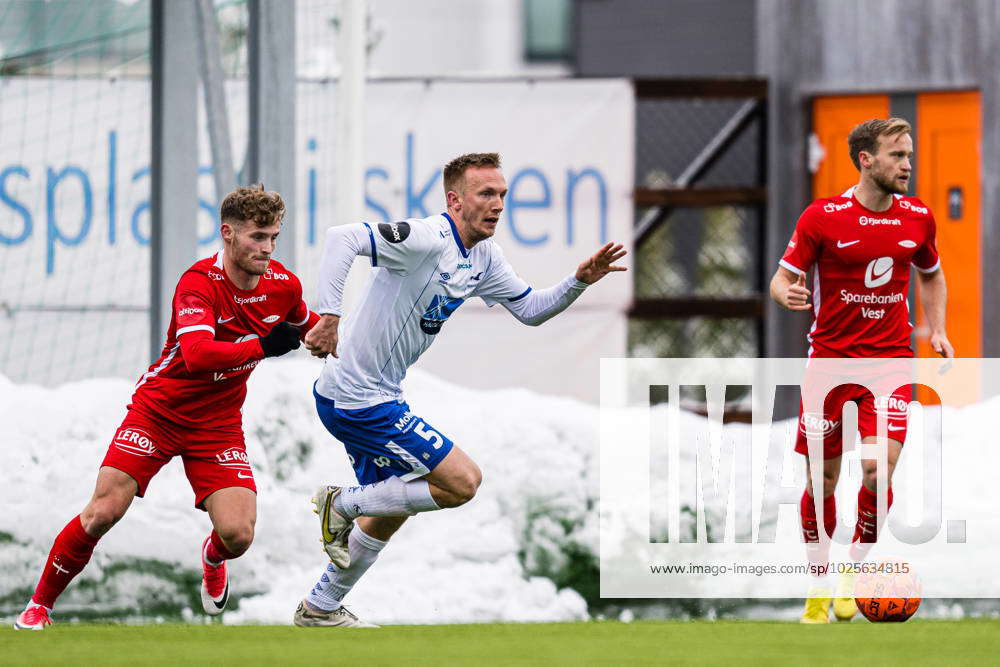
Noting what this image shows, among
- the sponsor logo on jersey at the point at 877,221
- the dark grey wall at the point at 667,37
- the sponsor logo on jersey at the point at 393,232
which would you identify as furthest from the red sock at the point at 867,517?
the dark grey wall at the point at 667,37

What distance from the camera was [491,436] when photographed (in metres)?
9.95

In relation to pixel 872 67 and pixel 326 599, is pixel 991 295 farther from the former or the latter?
pixel 326 599

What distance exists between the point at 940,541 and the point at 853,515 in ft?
1.81

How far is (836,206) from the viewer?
7922 millimetres

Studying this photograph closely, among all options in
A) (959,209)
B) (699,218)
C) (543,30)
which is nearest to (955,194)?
(959,209)

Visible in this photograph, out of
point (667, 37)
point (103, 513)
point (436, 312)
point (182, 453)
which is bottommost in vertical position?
point (103, 513)

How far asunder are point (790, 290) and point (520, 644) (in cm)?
197

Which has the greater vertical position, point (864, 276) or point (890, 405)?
point (864, 276)

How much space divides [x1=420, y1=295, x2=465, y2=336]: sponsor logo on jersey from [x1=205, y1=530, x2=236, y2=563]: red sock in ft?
4.41

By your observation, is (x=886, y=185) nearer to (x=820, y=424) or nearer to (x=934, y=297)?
(x=934, y=297)

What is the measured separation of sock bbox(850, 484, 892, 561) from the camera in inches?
316

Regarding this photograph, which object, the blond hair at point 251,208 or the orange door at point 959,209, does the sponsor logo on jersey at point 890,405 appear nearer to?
the blond hair at point 251,208

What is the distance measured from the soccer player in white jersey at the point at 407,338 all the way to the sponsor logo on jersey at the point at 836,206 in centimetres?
120

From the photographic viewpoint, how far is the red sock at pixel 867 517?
8.02m
